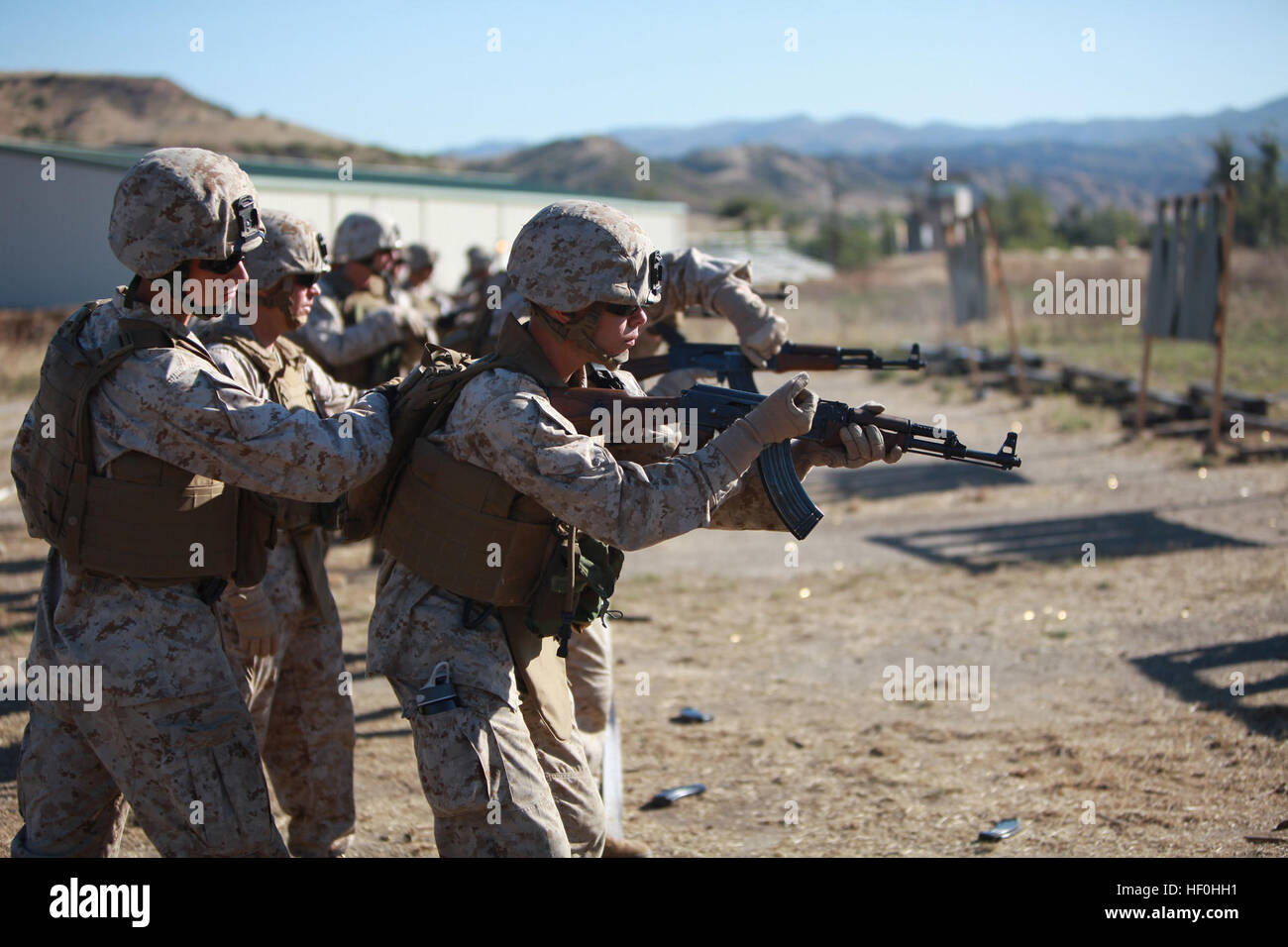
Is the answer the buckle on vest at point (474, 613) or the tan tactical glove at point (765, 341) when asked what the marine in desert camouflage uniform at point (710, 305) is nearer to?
the tan tactical glove at point (765, 341)

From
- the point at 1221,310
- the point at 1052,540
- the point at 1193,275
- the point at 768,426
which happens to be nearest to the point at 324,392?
the point at 768,426

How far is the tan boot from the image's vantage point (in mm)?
4477

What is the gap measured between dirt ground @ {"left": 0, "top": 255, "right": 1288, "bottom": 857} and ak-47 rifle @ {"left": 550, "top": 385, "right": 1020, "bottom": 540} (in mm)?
1685

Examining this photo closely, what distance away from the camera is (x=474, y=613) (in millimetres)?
3203

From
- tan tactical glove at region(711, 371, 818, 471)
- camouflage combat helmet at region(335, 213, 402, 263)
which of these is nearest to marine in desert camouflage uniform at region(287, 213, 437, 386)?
camouflage combat helmet at region(335, 213, 402, 263)

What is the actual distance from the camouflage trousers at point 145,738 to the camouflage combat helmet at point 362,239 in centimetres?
410

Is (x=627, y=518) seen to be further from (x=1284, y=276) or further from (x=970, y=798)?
(x=1284, y=276)

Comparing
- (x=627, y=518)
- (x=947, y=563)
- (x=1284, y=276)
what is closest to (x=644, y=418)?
(x=627, y=518)

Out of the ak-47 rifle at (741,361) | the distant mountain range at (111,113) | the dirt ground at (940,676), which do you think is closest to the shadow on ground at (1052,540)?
the dirt ground at (940,676)

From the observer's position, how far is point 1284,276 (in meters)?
28.8

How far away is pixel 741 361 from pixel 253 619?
94.9 inches

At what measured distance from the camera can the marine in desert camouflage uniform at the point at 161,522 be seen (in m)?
2.98

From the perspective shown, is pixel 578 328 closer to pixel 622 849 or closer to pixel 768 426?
pixel 768 426

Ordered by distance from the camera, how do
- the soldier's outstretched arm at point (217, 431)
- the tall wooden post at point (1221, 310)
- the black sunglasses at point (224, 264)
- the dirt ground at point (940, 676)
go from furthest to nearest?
1. the tall wooden post at point (1221, 310)
2. the dirt ground at point (940, 676)
3. the black sunglasses at point (224, 264)
4. the soldier's outstretched arm at point (217, 431)
